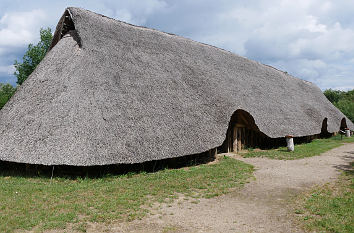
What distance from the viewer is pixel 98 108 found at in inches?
348

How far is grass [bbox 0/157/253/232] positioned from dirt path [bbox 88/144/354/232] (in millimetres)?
381

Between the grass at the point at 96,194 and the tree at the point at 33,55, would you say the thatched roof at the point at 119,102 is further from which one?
the tree at the point at 33,55

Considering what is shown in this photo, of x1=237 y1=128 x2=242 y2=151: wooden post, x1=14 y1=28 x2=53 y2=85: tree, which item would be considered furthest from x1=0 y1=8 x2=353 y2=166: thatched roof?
x1=14 y1=28 x2=53 y2=85: tree

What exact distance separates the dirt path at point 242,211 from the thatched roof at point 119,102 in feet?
8.85

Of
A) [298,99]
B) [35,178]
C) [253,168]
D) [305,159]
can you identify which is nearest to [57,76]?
[35,178]

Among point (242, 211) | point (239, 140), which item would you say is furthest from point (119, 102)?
point (239, 140)

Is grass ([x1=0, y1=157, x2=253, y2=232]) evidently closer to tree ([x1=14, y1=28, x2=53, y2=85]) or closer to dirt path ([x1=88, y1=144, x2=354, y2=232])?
dirt path ([x1=88, y1=144, x2=354, y2=232])

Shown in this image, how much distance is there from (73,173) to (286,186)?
6.66 meters

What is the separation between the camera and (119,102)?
937 cm

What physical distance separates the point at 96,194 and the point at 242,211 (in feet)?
11.9

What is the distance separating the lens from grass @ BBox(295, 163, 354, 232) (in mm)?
4933

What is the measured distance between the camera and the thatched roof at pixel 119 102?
813 centimetres

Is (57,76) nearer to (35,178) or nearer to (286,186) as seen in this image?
(35,178)

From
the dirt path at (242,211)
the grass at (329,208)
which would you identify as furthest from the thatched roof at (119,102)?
the grass at (329,208)
